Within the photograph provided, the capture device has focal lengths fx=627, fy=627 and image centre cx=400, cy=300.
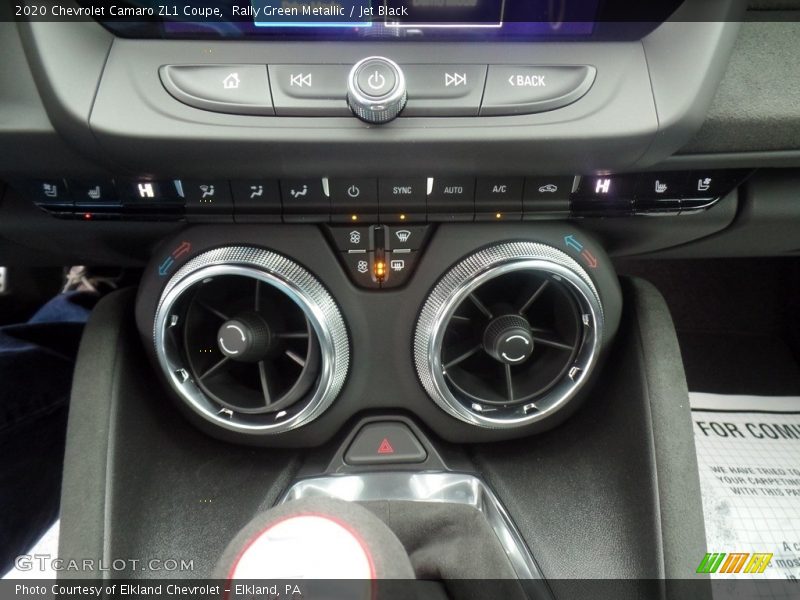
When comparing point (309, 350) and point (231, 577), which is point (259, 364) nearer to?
point (309, 350)

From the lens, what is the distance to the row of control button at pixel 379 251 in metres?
0.82

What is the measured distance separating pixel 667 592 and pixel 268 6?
2.72ft

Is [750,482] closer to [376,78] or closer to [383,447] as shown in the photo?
[383,447]

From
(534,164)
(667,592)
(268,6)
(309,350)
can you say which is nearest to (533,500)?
(667,592)

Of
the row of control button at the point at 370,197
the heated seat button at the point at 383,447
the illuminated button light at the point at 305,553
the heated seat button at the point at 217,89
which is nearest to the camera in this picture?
the illuminated button light at the point at 305,553

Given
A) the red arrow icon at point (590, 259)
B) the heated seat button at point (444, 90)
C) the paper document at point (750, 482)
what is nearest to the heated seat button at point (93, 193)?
the heated seat button at point (444, 90)

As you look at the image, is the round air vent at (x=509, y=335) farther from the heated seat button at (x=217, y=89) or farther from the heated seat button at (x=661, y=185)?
the heated seat button at (x=217, y=89)

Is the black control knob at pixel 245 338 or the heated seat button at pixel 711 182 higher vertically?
the heated seat button at pixel 711 182

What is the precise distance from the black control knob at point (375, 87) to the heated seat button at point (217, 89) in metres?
0.09

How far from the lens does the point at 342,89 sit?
651 millimetres

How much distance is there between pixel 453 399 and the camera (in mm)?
862

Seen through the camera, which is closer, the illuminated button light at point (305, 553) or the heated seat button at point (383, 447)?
the illuminated button light at point (305, 553)

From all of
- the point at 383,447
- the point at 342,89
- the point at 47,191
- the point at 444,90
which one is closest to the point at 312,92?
the point at 342,89

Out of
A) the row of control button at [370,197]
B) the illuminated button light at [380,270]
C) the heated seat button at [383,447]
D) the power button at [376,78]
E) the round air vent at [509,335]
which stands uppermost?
the power button at [376,78]
